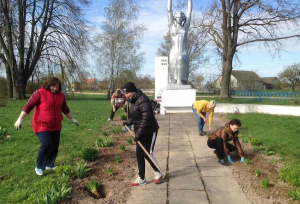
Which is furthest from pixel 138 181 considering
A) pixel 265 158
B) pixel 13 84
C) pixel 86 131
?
pixel 13 84

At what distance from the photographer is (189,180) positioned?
3.79 metres

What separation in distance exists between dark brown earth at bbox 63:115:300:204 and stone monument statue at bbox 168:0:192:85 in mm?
6685

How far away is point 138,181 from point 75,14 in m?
19.0

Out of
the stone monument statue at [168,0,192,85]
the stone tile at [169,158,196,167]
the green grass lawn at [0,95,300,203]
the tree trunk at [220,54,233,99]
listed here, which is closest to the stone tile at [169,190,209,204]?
the stone tile at [169,158,196,167]

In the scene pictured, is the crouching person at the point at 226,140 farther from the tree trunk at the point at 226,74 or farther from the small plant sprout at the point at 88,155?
the tree trunk at the point at 226,74

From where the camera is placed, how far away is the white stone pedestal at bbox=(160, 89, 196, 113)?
35.7ft

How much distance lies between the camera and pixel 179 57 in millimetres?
11266

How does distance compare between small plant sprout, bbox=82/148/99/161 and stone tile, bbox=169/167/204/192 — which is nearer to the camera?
stone tile, bbox=169/167/204/192

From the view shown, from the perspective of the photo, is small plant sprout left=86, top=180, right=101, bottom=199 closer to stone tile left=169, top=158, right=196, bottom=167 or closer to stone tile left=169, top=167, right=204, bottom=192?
stone tile left=169, top=167, right=204, bottom=192

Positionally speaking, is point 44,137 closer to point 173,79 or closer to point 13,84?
point 173,79

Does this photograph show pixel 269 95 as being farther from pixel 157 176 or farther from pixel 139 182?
pixel 139 182

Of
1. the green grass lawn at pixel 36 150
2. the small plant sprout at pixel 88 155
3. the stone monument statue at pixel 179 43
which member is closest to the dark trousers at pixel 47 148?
the green grass lawn at pixel 36 150

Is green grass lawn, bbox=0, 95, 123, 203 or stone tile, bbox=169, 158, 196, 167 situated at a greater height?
green grass lawn, bbox=0, 95, 123, 203

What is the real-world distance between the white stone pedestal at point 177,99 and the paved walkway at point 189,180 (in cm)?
504
